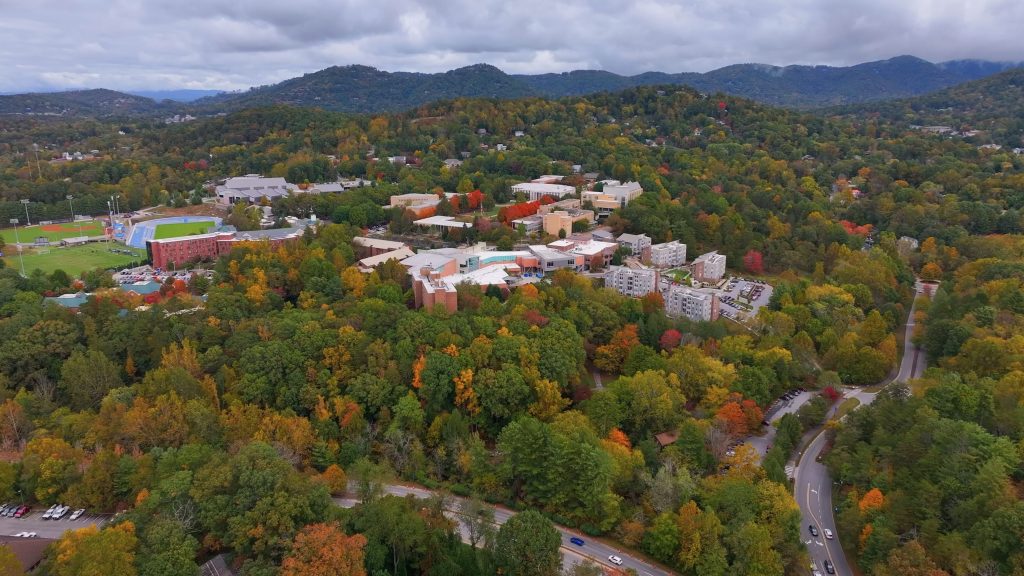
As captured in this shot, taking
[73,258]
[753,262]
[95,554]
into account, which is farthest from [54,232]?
[753,262]

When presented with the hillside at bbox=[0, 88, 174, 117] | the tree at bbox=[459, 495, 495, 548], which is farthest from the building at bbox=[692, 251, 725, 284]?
the hillside at bbox=[0, 88, 174, 117]

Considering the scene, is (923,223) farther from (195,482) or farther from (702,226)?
(195,482)

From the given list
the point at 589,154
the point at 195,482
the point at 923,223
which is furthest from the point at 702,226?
the point at 195,482

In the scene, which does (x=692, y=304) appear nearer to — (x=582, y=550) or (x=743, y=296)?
(x=743, y=296)

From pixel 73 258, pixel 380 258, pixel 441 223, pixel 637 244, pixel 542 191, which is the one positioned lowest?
pixel 637 244

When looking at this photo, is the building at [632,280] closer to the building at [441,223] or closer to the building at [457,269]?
the building at [457,269]

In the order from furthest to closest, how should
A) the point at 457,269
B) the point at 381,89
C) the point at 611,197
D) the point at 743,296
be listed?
the point at 381,89 < the point at 611,197 < the point at 743,296 < the point at 457,269

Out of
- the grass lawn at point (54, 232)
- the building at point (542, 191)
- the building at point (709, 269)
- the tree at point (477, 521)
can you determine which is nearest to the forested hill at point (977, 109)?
the building at point (542, 191)
